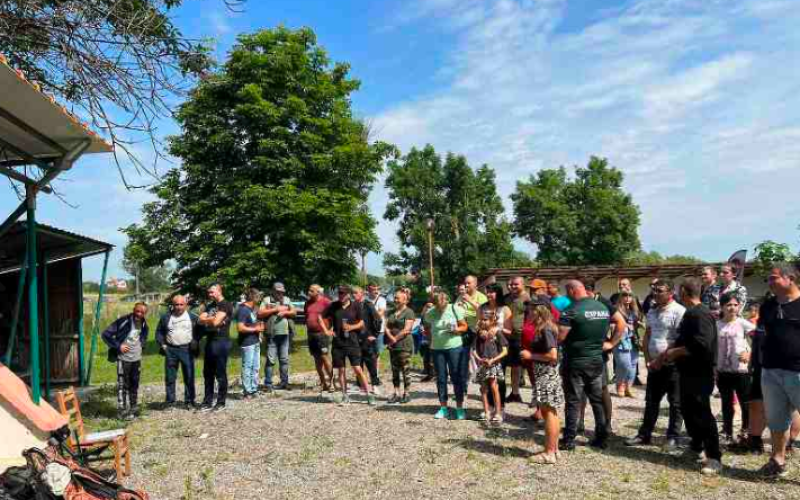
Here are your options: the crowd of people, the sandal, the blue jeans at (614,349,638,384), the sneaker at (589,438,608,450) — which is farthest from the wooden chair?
the blue jeans at (614,349,638,384)

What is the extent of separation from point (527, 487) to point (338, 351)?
4.62 meters

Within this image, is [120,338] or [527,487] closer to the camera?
[527,487]

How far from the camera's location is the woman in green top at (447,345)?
26.6ft

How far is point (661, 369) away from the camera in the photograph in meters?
6.44

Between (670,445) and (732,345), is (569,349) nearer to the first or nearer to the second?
(670,445)

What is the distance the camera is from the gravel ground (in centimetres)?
541

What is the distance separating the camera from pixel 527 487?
5441mm

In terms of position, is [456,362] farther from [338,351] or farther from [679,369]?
[679,369]

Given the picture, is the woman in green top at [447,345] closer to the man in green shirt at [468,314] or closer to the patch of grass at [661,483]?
the man in green shirt at [468,314]

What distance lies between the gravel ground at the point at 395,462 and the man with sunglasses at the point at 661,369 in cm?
23

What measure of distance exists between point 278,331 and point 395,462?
5.08m

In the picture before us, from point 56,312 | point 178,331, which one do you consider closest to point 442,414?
point 178,331

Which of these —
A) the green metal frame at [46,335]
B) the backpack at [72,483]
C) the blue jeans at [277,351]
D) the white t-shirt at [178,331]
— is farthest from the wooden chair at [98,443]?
the green metal frame at [46,335]

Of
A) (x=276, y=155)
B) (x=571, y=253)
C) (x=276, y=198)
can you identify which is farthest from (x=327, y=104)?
(x=571, y=253)
